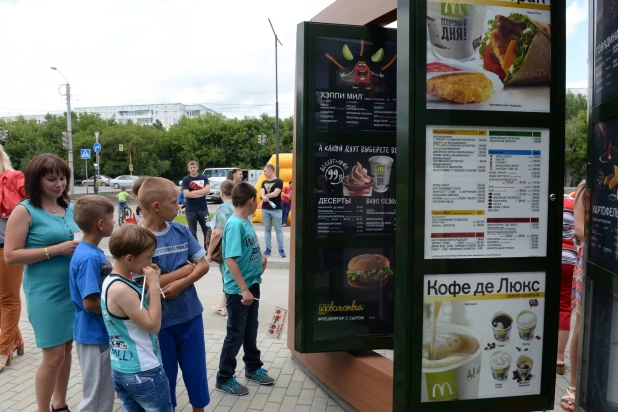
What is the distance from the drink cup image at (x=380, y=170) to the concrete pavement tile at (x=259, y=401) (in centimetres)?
185

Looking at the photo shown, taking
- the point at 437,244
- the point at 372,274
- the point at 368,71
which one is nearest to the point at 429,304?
the point at 437,244

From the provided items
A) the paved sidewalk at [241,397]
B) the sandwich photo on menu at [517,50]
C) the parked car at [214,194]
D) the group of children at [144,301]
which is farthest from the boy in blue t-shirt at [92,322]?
the parked car at [214,194]

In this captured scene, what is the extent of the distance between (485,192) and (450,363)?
2.78 feet

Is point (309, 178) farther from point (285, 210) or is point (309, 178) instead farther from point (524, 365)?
point (285, 210)

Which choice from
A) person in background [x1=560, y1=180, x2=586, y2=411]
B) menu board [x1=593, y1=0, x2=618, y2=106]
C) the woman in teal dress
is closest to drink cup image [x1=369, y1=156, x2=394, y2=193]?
person in background [x1=560, y1=180, x2=586, y2=411]

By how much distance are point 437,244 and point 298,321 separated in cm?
141

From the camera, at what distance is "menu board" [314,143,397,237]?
3.44 metres

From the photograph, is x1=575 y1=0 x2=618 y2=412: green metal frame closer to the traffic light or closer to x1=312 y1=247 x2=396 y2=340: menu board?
x1=312 y1=247 x2=396 y2=340: menu board

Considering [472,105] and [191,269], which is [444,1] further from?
[191,269]

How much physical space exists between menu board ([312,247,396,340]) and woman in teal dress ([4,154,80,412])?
1.65 meters

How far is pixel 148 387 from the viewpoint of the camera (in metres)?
2.54

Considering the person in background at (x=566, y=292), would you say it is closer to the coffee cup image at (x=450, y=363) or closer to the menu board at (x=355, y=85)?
the menu board at (x=355, y=85)

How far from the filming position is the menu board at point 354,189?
344cm

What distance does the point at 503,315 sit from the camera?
8.11 ft
